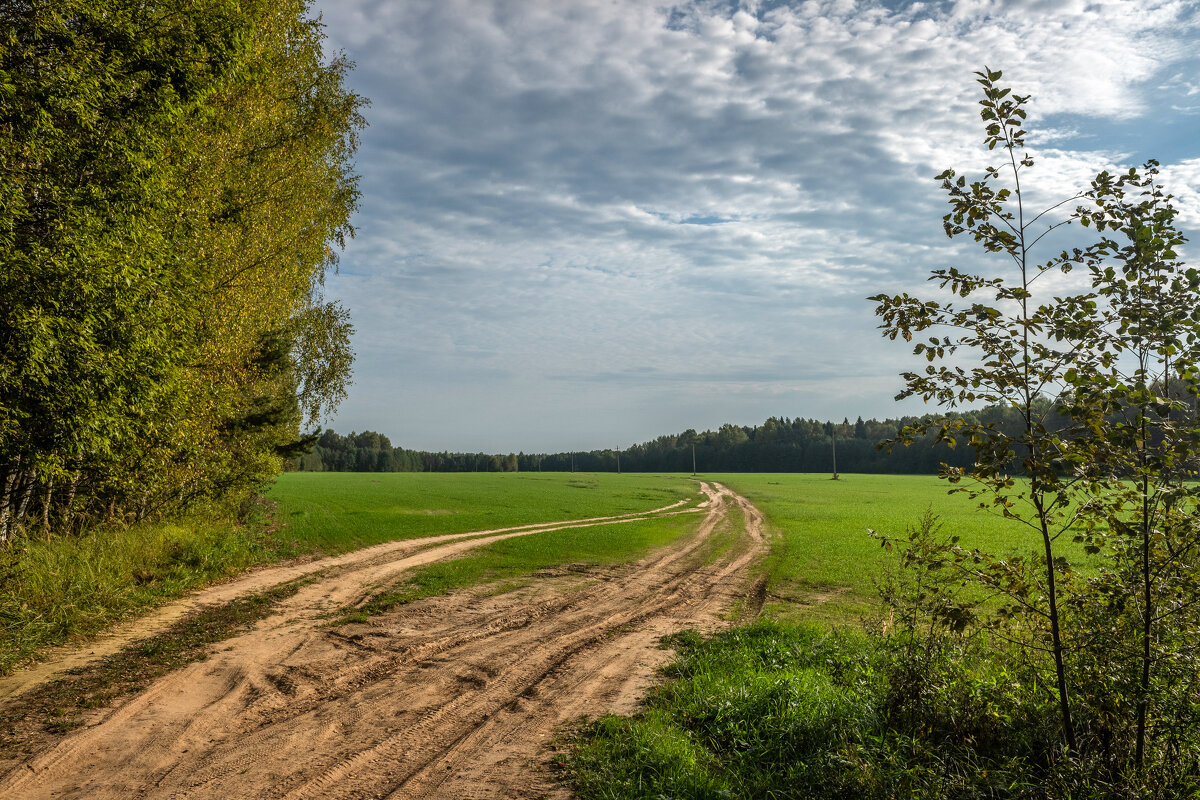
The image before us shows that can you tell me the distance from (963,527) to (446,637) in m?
25.1

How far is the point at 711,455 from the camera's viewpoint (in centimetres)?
15412

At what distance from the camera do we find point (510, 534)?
2211 centimetres

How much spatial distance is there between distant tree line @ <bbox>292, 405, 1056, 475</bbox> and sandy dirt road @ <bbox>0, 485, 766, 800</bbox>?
107 metres

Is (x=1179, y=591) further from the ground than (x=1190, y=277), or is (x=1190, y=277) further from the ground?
(x=1190, y=277)

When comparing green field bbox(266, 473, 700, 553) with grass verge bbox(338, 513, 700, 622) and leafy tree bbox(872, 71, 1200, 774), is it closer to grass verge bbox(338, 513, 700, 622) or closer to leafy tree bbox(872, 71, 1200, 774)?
grass verge bbox(338, 513, 700, 622)

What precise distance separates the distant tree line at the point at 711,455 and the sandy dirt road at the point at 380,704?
10679 centimetres

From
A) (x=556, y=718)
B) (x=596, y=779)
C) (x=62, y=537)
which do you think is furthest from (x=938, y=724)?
(x=62, y=537)

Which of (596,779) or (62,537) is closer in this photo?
(596,779)

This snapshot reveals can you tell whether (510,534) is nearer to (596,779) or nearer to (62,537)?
(62,537)

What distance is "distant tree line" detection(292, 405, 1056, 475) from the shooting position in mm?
127375

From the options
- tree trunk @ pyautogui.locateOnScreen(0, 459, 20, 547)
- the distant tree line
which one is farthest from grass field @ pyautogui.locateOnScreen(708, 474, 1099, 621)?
the distant tree line

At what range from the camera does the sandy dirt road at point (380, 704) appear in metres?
5.21

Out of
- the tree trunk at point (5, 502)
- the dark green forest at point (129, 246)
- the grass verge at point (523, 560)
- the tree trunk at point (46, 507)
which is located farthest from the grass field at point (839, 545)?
the tree trunk at point (46, 507)

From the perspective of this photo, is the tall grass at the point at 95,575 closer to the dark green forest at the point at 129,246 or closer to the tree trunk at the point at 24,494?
the tree trunk at the point at 24,494
